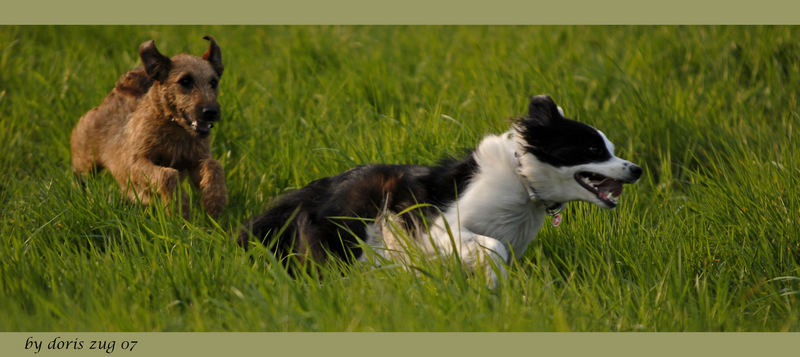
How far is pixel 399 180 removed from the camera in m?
4.32

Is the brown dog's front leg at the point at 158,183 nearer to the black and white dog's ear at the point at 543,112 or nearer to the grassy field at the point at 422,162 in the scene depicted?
the grassy field at the point at 422,162

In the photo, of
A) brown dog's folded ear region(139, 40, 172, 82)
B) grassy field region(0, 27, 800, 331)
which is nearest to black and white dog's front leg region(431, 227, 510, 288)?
grassy field region(0, 27, 800, 331)

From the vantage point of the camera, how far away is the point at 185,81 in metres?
4.70

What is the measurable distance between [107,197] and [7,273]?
3.96ft

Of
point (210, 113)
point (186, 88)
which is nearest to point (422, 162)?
point (210, 113)

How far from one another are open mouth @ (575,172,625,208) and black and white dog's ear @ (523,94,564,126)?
344mm

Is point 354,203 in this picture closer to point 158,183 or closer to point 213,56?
point 158,183

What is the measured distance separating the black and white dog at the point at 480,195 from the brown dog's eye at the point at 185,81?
1145 mm

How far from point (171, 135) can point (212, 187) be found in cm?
51

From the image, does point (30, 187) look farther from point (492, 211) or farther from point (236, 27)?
point (236, 27)

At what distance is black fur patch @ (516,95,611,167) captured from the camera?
13.1ft

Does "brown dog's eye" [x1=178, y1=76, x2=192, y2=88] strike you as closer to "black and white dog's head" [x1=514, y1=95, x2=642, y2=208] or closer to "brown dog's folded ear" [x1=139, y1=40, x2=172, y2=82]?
"brown dog's folded ear" [x1=139, y1=40, x2=172, y2=82]

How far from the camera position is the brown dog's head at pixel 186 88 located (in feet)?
15.1

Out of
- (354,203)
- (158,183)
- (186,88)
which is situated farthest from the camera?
(186,88)
